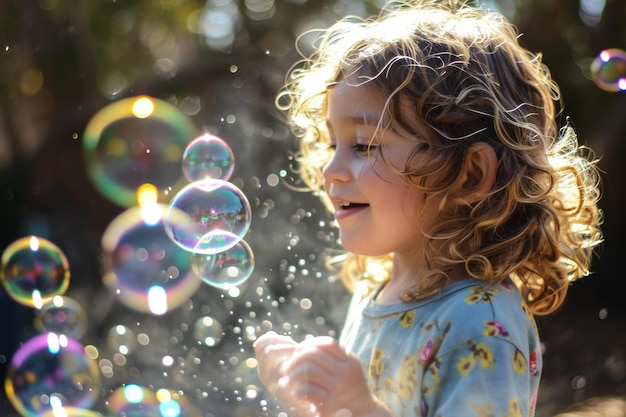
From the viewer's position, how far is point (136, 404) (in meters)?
1.98

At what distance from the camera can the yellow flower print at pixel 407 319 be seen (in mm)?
1409

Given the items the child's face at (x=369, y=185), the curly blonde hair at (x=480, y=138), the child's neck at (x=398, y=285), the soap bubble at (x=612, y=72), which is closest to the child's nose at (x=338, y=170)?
the child's face at (x=369, y=185)

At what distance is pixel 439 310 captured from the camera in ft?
4.44

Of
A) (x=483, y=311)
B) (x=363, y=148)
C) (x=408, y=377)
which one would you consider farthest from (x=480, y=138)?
(x=408, y=377)

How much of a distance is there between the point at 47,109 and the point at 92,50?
1.55 ft

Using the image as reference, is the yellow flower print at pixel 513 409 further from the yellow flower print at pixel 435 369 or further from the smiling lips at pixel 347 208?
the smiling lips at pixel 347 208

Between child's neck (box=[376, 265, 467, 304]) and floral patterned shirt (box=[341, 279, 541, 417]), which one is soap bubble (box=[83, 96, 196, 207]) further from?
floral patterned shirt (box=[341, 279, 541, 417])

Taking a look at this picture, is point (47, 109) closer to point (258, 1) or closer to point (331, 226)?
point (258, 1)

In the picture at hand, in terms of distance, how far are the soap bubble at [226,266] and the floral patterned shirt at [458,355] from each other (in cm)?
69

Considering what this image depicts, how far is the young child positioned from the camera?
127cm

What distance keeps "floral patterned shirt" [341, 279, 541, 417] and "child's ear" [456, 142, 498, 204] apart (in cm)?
17

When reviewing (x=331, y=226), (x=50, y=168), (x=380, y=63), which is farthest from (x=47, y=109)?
(x=380, y=63)

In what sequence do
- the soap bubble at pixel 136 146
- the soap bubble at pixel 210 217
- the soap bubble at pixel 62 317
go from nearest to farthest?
the soap bubble at pixel 210 217
the soap bubble at pixel 62 317
the soap bubble at pixel 136 146

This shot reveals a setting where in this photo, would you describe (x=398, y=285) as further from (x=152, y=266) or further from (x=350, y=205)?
(x=152, y=266)
